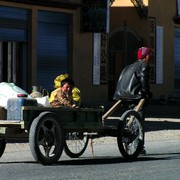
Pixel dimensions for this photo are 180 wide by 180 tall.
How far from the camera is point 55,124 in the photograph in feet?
35.0

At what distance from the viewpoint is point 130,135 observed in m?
11.9

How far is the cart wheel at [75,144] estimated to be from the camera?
469 inches

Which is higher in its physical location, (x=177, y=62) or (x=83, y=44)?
(x=83, y=44)

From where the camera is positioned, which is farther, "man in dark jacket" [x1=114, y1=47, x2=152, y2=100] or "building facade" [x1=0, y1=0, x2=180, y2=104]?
"building facade" [x1=0, y1=0, x2=180, y2=104]

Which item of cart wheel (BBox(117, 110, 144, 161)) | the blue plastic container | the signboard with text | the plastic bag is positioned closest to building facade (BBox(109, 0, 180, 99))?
the signboard with text

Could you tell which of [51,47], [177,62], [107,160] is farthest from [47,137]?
[177,62]

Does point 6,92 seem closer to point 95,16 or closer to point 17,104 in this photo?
point 17,104

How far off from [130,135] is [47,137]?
1852mm

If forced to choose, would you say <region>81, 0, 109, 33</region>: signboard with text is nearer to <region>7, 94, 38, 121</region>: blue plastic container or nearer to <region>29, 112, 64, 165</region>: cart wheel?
<region>7, 94, 38, 121</region>: blue plastic container

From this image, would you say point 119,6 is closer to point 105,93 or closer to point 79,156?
point 105,93

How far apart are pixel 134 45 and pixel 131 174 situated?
22.3 m

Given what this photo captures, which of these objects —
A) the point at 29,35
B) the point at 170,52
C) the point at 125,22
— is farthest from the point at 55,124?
the point at 170,52

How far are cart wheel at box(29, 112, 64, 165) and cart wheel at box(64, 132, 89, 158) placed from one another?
1.08 meters

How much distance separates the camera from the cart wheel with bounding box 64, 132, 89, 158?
11.9 metres
